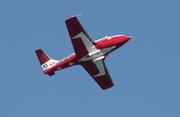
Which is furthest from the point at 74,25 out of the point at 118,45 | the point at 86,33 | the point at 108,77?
the point at 108,77

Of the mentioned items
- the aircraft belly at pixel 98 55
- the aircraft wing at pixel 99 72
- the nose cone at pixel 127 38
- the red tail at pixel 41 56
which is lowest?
the aircraft wing at pixel 99 72

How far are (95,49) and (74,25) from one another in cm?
487

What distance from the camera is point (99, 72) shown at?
6962cm

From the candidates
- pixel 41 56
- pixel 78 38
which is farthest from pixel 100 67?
pixel 41 56

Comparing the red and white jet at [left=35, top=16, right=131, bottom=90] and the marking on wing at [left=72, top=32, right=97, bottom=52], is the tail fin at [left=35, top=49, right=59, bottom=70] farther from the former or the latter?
the marking on wing at [left=72, top=32, right=97, bottom=52]

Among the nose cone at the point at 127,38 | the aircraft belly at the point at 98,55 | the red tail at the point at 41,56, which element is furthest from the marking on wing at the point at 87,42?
the red tail at the point at 41,56

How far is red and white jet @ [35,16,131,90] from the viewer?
62697 millimetres

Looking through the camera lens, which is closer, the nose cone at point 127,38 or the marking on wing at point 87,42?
the marking on wing at point 87,42

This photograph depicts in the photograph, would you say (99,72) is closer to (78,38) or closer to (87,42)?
(87,42)

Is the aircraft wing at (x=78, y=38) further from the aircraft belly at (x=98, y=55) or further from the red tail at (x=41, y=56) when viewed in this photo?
the red tail at (x=41, y=56)

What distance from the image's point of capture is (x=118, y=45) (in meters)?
65.2

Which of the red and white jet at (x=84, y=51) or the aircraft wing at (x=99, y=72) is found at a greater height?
the red and white jet at (x=84, y=51)

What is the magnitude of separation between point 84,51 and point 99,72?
596cm

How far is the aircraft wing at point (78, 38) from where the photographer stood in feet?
202
